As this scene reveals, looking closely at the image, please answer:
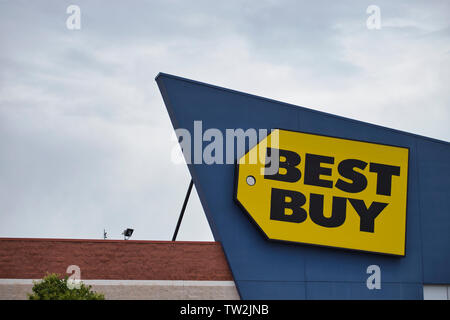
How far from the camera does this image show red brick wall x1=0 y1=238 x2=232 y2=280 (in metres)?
25.1

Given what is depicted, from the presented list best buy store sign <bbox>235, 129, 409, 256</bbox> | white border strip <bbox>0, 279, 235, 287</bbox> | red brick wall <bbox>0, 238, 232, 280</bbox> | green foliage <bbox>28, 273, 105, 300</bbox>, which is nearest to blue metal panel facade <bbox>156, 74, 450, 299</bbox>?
best buy store sign <bbox>235, 129, 409, 256</bbox>

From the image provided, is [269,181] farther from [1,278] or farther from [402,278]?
[1,278]

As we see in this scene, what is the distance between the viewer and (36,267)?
82.4ft

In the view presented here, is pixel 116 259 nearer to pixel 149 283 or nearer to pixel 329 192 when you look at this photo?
pixel 149 283

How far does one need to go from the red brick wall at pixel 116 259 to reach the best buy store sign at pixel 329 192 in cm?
258

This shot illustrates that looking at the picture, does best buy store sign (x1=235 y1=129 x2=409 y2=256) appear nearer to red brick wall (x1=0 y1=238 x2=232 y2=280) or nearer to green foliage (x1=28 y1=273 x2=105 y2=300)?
red brick wall (x1=0 y1=238 x2=232 y2=280)

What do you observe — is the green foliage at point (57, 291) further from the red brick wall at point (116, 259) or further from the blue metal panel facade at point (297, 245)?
the blue metal panel facade at point (297, 245)

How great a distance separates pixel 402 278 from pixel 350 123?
6931 mm

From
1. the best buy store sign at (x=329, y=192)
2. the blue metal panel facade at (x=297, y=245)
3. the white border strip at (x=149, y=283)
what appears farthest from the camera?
the best buy store sign at (x=329, y=192)

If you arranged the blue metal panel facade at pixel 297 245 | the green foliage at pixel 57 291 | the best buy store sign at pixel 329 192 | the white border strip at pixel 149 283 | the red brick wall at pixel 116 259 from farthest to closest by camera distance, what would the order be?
the best buy store sign at pixel 329 192 → the blue metal panel facade at pixel 297 245 → the red brick wall at pixel 116 259 → the white border strip at pixel 149 283 → the green foliage at pixel 57 291

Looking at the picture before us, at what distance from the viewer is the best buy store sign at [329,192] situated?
27031 mm

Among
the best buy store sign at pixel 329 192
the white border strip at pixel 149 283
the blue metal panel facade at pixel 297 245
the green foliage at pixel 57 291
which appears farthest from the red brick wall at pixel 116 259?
the best buy store sign at pixel 329 192

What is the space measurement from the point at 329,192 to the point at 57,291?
11572mm

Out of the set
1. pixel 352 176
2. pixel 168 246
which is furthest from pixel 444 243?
pixel 168 246
